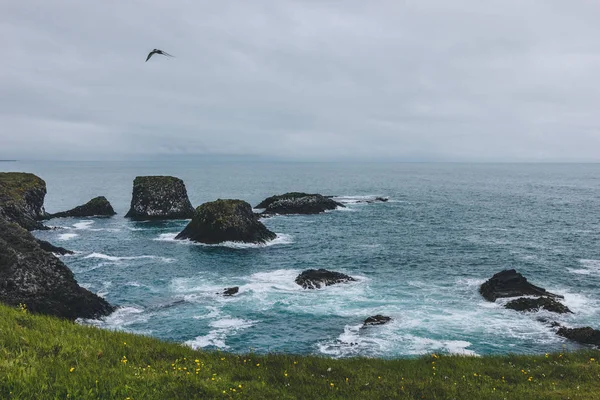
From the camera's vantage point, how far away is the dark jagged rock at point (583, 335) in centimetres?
2980

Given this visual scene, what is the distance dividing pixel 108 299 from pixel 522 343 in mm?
36240

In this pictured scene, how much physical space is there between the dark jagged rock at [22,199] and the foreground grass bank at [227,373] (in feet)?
216

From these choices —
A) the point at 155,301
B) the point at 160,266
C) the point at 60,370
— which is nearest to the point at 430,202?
the point at 160,266

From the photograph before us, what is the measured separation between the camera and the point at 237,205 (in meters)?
69.6

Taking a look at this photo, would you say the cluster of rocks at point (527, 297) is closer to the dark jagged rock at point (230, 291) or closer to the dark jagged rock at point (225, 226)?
the dark jagged rock at point (230, 291)

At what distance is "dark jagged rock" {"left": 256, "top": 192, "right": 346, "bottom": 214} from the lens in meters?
102

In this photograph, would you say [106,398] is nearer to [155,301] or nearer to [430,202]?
[155,301]

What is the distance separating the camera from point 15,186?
84750mm

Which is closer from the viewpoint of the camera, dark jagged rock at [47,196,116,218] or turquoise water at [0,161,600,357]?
turquoise water at [0,161,600,357]

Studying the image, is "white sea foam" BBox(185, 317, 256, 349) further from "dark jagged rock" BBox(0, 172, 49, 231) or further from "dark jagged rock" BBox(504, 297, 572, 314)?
"dark jagged rock" BBox(0, 172, 49, 231)

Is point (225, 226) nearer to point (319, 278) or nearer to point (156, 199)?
point (319, 278)

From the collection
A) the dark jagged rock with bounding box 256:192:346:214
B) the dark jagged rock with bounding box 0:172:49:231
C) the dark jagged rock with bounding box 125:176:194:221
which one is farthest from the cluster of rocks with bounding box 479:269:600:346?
the dark jagged rock with bounding box 0:172:49:231

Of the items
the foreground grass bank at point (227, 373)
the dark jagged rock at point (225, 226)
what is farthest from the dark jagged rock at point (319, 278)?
the foreground grass bank at point (227, 373)

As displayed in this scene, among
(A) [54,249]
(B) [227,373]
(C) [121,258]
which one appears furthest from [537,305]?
(A) [54,249]
